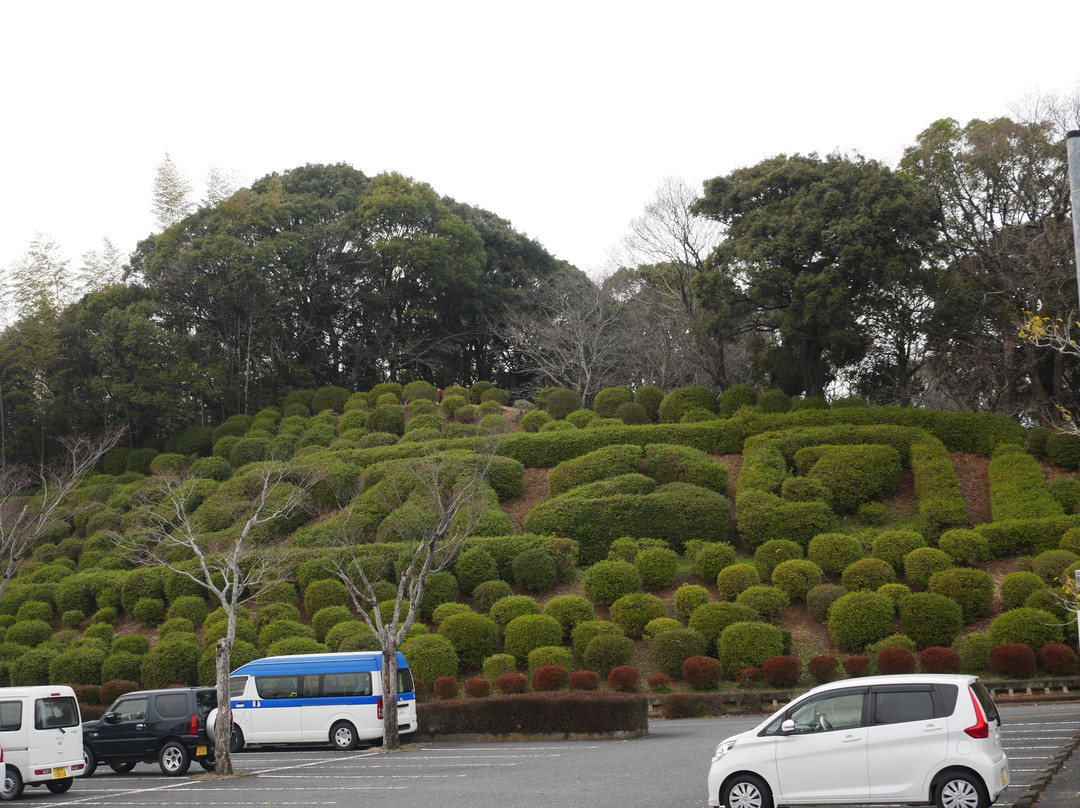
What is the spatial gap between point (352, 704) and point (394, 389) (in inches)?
981

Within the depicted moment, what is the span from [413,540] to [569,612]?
5.01 meters

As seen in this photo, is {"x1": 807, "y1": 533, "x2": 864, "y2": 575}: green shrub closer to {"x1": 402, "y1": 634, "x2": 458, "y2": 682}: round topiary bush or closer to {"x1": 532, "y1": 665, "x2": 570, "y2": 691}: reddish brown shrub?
{"x1": 532, "y1": 665, "x2": 570, "y2": 691}: reddish brown shrub

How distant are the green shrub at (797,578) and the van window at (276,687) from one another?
39.6 ft

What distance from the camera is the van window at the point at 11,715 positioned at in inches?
500

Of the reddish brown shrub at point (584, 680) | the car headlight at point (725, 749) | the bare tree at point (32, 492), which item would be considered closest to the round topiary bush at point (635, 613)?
the reddish brown shrub at point (584, 680)

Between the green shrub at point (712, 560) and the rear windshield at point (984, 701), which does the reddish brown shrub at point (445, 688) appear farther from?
the rear windshield at point (984, 701)

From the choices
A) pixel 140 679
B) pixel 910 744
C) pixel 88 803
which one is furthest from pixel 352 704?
pixel 910 744

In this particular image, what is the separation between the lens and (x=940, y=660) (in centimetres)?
1867

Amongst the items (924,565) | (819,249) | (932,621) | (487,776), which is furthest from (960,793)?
(819,249)

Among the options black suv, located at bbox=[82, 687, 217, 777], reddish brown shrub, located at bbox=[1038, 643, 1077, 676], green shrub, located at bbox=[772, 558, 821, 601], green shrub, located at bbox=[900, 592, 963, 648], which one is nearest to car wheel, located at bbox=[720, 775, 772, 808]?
black suv, located at bbox=[82, 687, 217, 777]

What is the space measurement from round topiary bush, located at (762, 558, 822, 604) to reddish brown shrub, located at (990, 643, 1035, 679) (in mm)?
4595

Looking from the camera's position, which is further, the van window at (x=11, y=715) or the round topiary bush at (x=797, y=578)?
the round topiary bush at (x=797, y=578)

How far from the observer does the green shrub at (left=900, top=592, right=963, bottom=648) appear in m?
19.8

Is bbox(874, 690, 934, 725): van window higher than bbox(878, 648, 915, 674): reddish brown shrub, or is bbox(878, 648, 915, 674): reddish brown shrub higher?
bbox(874, 690, 934, 725): van window
